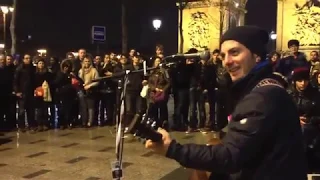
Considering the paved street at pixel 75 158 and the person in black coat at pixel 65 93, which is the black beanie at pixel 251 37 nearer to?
the paved street at pixel 75 158

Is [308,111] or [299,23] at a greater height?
[299,23]

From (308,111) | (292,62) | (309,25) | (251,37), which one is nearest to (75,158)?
(308,111)

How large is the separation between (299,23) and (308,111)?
16259mm

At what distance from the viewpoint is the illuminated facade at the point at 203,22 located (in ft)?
77.3

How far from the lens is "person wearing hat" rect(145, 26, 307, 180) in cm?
209

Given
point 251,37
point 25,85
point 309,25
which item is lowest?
point 25,85

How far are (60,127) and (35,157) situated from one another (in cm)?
336

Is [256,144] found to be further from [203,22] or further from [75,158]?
[203,22]

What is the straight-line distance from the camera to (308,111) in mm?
5613

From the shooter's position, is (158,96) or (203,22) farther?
(203,22)

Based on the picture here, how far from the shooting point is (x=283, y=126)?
212 centimetres

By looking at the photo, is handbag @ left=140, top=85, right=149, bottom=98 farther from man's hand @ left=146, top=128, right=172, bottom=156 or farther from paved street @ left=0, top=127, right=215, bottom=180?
man's hand @ left=146, top=128, right=172, bottom=156

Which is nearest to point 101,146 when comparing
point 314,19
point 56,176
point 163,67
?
point 56,176

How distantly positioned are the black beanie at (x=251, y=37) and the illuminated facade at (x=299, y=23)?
18.7m
